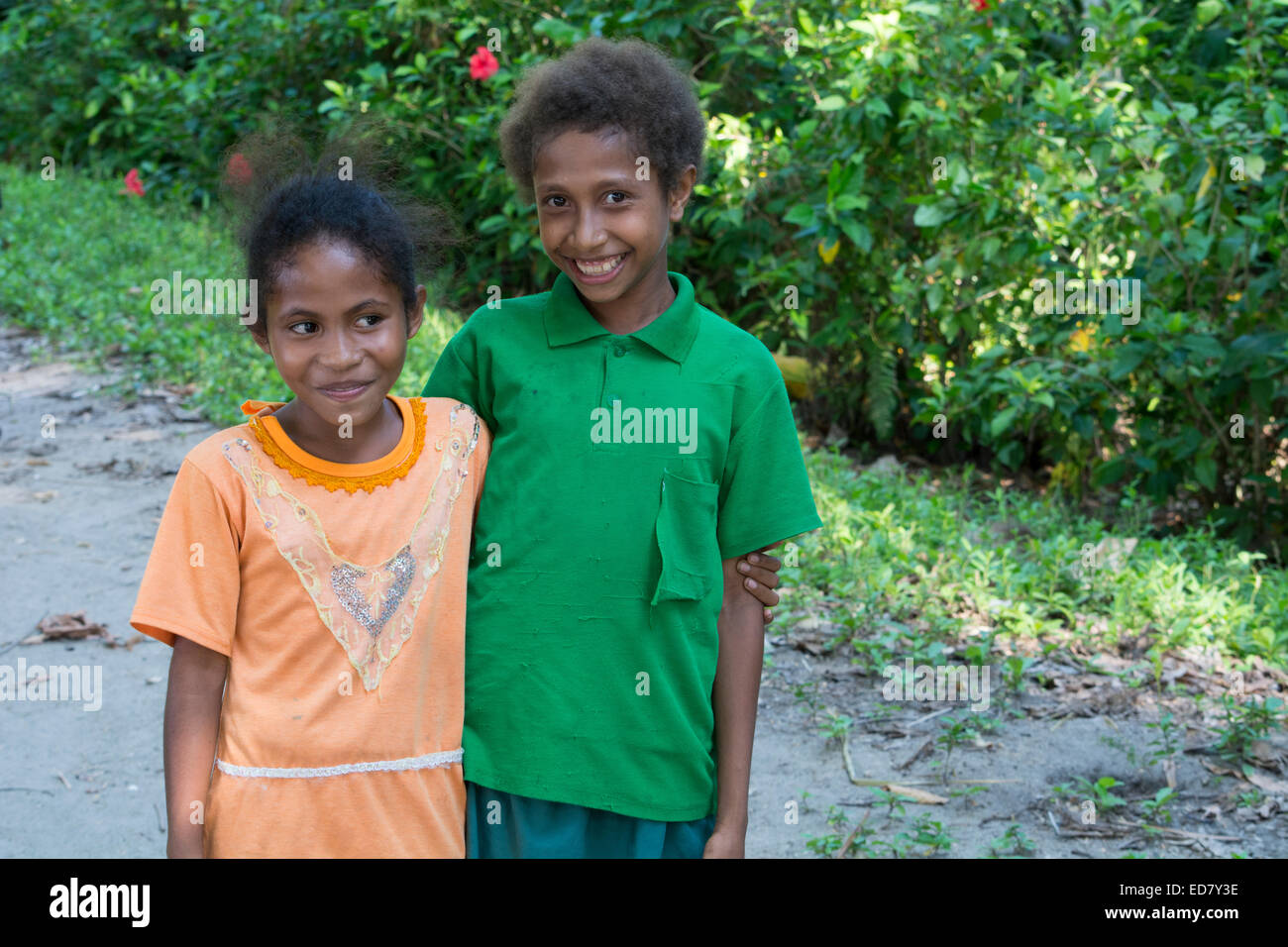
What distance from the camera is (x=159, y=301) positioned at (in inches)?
241

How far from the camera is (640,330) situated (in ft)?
6.35

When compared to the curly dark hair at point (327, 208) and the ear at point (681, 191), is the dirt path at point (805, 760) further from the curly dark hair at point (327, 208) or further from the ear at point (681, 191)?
the curly dark hair at point (327, 208)

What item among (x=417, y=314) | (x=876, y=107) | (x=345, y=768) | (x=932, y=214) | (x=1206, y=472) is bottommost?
(x=345, y=768)

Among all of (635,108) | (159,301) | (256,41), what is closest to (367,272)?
(635,108)

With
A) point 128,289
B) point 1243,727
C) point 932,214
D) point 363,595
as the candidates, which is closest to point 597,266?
point 363,595

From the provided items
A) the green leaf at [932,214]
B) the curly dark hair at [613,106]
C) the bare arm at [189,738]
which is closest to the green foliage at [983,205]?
the green leaf at [932,214]

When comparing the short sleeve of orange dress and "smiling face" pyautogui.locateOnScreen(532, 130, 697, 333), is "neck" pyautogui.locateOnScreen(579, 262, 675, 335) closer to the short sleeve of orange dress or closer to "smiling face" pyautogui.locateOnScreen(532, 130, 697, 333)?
"smiling face" pyautogui.locateOnScreen(532, 130, 697, 333)

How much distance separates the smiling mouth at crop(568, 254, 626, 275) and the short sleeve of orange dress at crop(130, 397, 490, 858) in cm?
40

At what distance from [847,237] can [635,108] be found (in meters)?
3.75

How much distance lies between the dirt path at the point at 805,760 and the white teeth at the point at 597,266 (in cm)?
128

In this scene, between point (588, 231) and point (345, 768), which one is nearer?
point (345, 768)

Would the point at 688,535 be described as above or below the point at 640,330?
below

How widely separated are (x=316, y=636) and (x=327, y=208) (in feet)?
2.03

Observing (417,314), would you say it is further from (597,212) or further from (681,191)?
(681,191)
